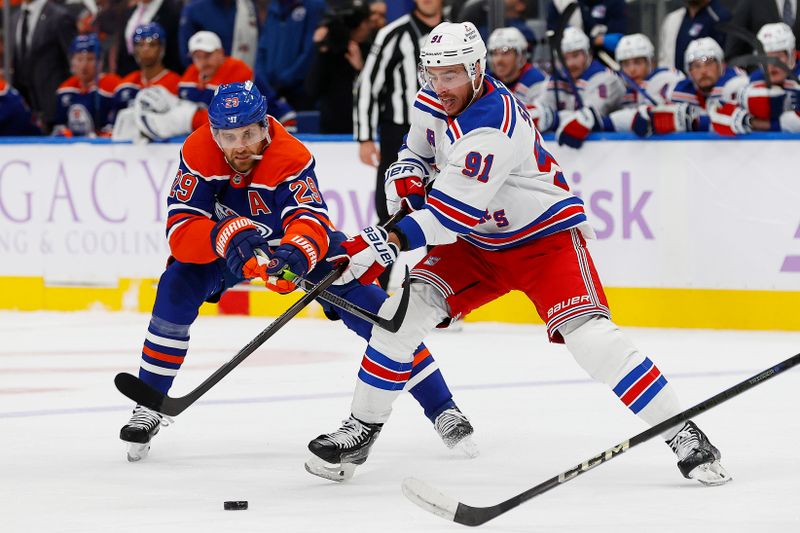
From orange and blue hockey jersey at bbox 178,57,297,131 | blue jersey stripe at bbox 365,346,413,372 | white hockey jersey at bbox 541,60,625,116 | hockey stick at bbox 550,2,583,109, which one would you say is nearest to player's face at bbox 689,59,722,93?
white hockey jersey at bbox 541,60,625,116

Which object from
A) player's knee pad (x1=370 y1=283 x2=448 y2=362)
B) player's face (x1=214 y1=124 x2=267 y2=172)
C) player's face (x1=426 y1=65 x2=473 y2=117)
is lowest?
player's knee pad (x1=370 y1=283 x2=448 y2=362)

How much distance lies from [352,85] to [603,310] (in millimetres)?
4161

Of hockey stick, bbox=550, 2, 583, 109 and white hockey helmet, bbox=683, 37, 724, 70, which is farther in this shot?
hockey stick, bbox=550, 2, 583, 109

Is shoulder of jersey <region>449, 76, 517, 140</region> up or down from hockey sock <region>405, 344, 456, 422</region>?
up

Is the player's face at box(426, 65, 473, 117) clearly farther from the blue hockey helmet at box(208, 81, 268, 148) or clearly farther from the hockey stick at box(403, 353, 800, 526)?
the hockey stick at box(403, 353, 800, 526)

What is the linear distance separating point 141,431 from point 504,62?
11.3ft

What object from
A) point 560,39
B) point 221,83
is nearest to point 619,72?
point 560,39

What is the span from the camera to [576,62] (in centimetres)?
695

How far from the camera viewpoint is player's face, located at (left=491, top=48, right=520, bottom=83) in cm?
677

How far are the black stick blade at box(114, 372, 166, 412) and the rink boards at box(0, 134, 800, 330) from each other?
3110 mm

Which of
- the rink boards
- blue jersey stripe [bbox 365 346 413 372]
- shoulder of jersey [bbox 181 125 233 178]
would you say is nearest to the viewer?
blue jersey stripe [bbox 365 346 413 372]

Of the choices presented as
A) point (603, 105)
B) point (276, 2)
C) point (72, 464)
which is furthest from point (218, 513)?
point (276, 2)

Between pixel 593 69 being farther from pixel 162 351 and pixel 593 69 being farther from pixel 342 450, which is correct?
pixel 342 450

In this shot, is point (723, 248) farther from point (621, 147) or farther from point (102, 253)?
point (102, 253)
